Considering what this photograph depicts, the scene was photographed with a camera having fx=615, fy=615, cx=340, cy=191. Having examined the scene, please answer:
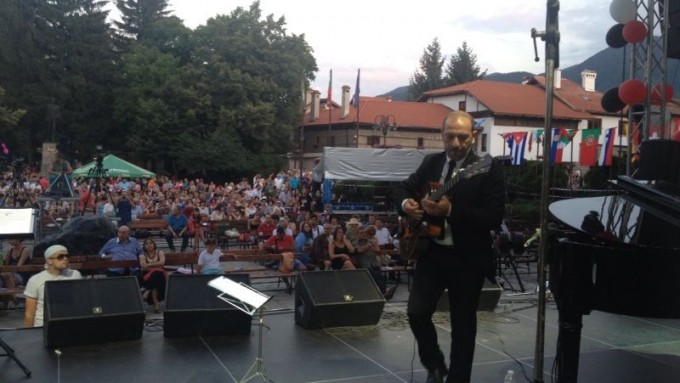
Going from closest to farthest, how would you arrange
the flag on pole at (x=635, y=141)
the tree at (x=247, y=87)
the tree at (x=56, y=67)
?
1. the flag on pole at (x=635, y=141)
2. the tree at (x=247, y=87)
3. the tree at (x=56, y=67)

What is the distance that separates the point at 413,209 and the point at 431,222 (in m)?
0.17

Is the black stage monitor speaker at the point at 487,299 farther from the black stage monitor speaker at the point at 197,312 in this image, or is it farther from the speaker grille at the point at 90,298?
the speaker grille at the point at 90,298

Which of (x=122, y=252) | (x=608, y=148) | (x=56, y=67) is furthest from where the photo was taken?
(x=56, y=67)

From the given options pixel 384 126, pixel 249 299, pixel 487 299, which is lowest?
pixel 487 299

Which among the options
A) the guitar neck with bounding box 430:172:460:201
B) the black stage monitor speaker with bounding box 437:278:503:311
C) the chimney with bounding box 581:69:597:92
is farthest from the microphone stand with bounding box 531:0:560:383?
the chimney with bounding box 581:69:597:92

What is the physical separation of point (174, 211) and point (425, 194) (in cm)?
1258

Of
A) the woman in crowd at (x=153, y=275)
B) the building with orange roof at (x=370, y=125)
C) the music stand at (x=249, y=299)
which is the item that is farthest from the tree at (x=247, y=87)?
the music stand at (x=249, y=299)

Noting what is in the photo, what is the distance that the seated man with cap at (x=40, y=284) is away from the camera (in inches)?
258

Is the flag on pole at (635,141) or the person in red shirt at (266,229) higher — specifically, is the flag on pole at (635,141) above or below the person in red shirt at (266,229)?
above

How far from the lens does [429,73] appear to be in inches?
2862

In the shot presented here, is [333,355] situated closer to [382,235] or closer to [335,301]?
[335,301]

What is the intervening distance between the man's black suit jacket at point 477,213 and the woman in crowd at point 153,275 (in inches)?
213

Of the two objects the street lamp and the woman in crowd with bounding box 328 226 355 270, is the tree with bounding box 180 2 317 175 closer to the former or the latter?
the street lamp

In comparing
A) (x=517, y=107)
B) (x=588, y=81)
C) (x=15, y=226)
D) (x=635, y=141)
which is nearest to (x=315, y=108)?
(x=517, y=107)
